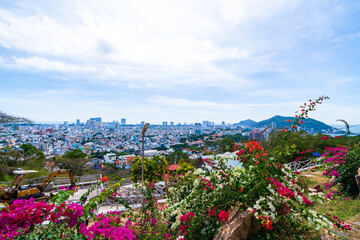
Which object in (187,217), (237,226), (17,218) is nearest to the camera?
(17,218)

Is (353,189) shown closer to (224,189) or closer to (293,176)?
(293,176)

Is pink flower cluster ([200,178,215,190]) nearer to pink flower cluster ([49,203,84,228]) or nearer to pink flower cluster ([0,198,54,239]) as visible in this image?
pink flower cluster ([49,203,84,228])

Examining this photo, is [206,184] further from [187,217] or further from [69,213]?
[69,213]

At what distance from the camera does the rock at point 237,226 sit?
2.39 metres

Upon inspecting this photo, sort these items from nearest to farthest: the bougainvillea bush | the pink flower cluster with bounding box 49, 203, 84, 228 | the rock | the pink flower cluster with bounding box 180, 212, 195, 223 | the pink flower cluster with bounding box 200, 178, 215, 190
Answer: the pink flower cluster with bounding box 49, 203, 84, 228
the rock
the pink flower cluster with bounding box 180, 212, 195, 223
the pink flower cluster with bounding box 200, 178, 215, 190
the bougainvillea bush

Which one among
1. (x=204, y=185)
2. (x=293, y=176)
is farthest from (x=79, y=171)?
(x=293, y=176)

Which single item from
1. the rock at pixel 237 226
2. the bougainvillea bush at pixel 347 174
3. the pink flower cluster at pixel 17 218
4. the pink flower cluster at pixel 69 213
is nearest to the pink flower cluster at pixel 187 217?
the rock at pixel 237 226

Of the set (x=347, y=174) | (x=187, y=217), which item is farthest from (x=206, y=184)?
(x=347, y=174)

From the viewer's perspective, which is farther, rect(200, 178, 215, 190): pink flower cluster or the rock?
rect(200, 178, 215, 190): pink flower cluster

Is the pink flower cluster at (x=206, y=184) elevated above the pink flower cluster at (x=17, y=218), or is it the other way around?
the pink flower cluster at (x=17, y=218)

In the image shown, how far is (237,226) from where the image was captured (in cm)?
239

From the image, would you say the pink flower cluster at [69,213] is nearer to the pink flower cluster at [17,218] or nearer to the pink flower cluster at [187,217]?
the pink flower cluster at [17,218]

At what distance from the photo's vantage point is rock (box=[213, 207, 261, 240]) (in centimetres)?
239

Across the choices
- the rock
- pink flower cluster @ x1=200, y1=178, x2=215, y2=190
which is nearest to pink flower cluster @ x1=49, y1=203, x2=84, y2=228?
the rock
